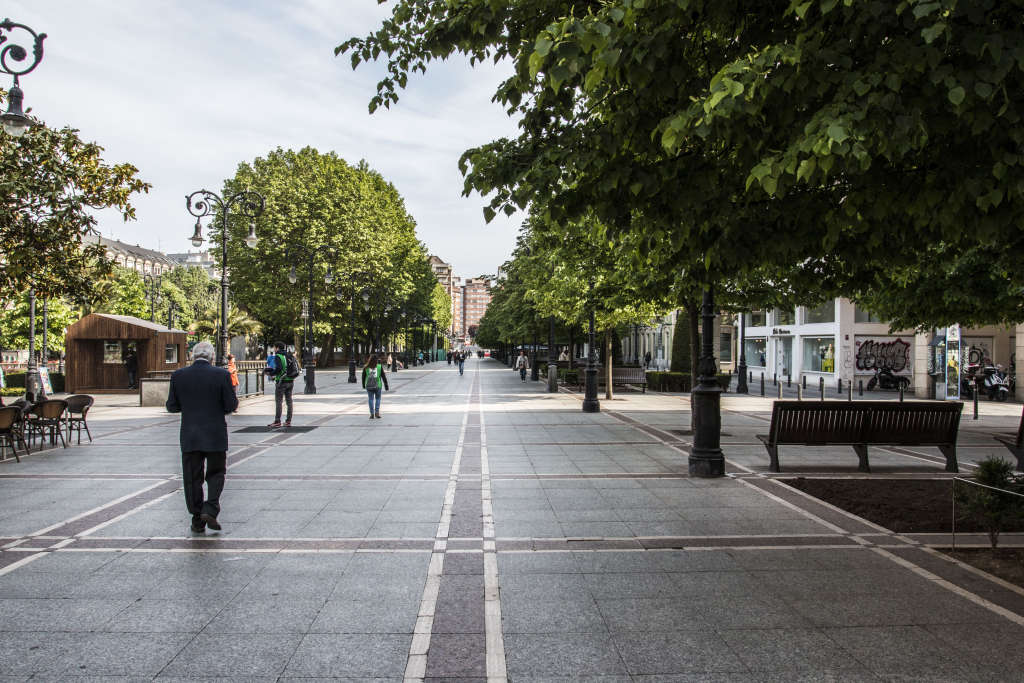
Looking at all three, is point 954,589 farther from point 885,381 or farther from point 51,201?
point 885,381

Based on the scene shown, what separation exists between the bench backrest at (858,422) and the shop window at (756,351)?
1550 inches

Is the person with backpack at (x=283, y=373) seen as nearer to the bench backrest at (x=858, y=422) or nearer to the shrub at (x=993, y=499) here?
the bench backrest at (x=858, y=422)

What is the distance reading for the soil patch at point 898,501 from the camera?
22.4 ft

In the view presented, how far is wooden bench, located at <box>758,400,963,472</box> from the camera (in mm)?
9969

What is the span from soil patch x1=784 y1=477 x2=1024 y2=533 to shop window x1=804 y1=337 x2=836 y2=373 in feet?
99.7

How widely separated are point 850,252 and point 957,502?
2396 millimetres

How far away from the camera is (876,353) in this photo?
36312 mm

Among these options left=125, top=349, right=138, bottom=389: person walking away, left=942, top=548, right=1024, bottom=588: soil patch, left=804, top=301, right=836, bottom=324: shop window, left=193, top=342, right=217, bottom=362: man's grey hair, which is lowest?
left=942, top=548, right=1024, bottom=588: soil patch

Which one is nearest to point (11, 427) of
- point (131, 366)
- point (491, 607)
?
point (491, 607)

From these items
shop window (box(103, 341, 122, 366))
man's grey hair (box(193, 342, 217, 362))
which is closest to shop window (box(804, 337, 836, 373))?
shop window (box(103, 341, 122, 366))

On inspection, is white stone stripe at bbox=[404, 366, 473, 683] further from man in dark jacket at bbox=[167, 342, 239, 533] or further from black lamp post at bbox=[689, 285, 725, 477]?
black lamp post at bbox=[689, 285, 725, 477]

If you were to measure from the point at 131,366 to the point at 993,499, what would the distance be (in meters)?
29.6

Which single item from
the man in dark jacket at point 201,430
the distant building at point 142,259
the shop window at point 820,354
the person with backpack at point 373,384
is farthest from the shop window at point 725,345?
the distant building at point 142,259

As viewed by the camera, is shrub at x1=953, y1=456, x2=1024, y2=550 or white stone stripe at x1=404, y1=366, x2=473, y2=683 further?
shrub at x1=953, y1=456, x2=1024, y2=550
